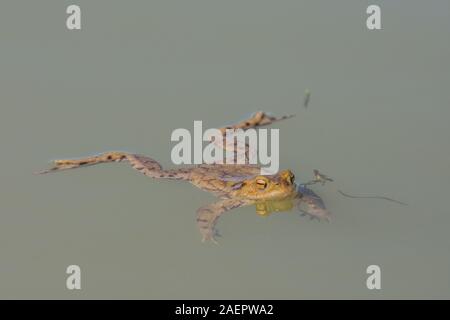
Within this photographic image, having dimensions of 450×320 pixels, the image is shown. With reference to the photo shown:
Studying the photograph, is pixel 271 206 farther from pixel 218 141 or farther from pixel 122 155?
pixel 122 155

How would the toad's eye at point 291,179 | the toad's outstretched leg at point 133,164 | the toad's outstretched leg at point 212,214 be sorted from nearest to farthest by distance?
the toad's outstretched leg at point 212,214 → the toad's eye at point 291,179 → the toad's outstretched leg at point 133,164

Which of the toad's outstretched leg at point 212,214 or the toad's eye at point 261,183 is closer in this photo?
the toad's outstretched leg at point 212,214

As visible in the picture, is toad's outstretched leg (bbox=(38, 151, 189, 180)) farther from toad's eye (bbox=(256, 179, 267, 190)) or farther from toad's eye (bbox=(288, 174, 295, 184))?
toad's eye (bbox=(288, 174, 295, 184))

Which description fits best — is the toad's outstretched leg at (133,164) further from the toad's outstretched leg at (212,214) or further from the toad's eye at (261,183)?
the toad's eye at (261,183)

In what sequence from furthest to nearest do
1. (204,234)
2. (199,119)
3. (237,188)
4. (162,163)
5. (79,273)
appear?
(199,119), (162,163), (237,188), (204,234), (79,273)

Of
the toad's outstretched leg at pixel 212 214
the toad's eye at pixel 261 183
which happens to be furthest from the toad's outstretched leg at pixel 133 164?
the toad's eye at pixel 261 183

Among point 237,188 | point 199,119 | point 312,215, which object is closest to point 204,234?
point 237,188

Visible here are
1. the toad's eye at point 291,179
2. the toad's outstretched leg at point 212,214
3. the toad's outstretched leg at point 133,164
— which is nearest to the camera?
the toad's outstretched leg at point 212,214

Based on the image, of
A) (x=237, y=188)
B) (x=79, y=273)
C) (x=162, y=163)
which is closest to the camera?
(x=79, y=273)
